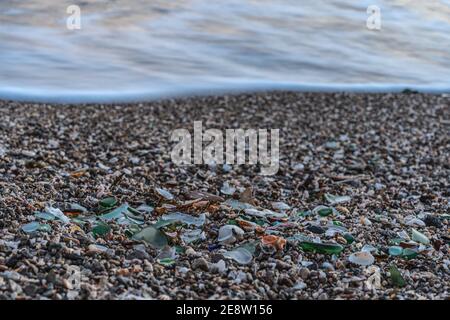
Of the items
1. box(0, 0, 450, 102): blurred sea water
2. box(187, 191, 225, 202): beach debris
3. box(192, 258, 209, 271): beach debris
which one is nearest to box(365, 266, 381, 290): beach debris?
box(192, 258, 209, 271): beach debris

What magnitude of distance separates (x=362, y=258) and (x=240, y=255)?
0.51 meters

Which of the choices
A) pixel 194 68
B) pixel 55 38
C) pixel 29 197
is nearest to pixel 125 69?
pixel 194 68

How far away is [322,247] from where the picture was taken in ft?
8.39

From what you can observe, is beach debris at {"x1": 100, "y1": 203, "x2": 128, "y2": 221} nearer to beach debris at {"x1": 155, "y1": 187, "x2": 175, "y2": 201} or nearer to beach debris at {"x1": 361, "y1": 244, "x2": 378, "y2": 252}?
beach debris at {"x1": 155, "y1": 187, "x2": 175, "y2": 201}

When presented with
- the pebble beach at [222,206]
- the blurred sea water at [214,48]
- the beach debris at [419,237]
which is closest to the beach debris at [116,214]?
the pebble beach at [222,206]

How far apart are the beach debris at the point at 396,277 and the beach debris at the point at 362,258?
9 centimetres

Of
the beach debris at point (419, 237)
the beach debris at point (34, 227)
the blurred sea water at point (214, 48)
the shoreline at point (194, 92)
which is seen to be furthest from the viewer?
the blurred sea water at point (214, 48)

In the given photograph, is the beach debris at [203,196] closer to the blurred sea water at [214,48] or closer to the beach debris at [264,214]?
the beach debris at [264,214]

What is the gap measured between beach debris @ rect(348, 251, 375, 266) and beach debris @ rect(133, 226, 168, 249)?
768mm

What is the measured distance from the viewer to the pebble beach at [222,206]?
7.27 ft

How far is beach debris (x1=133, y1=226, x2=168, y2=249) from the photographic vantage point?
8.26ft

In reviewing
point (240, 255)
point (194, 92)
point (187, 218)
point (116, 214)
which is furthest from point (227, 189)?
point (194, 92)
